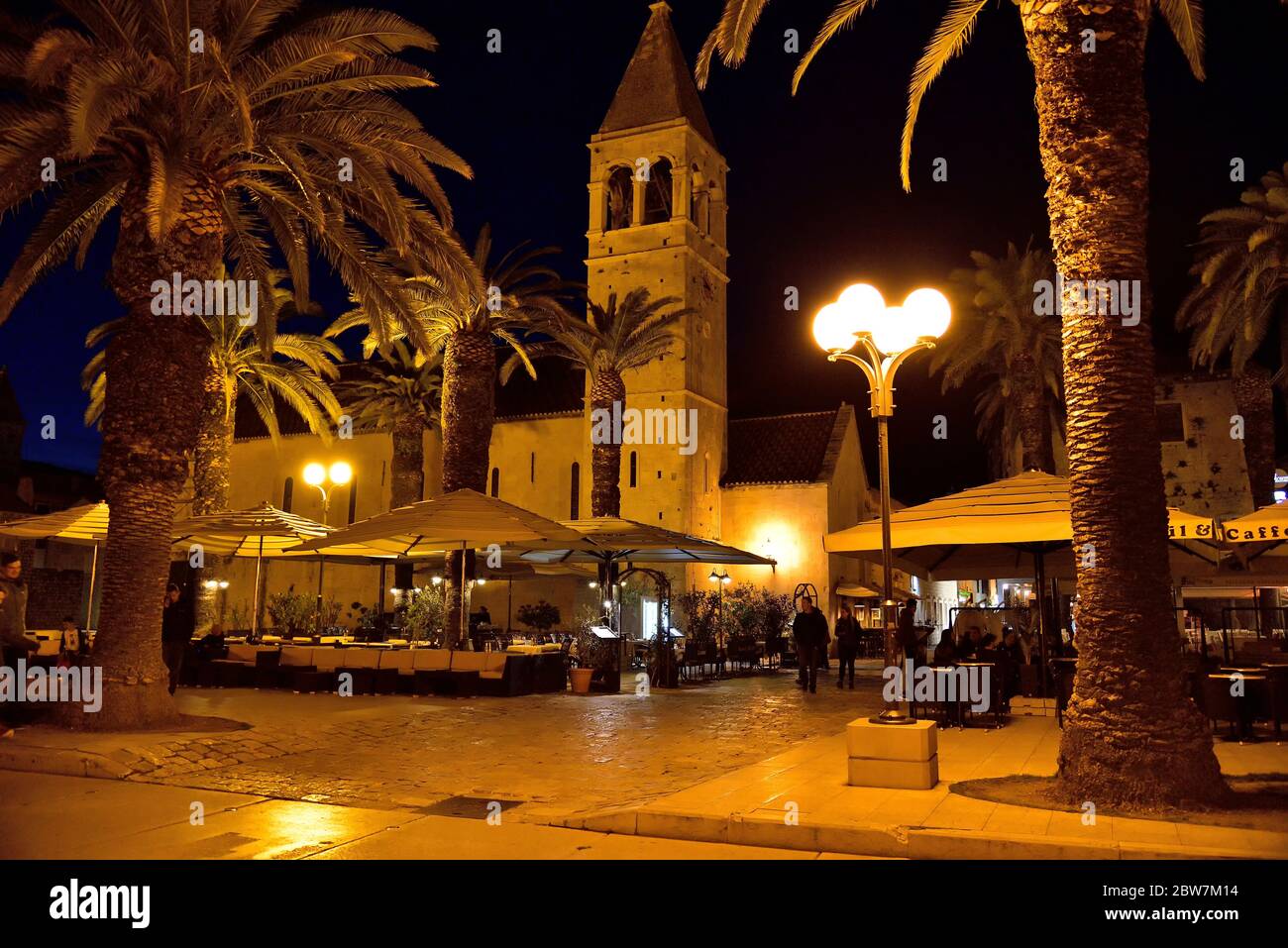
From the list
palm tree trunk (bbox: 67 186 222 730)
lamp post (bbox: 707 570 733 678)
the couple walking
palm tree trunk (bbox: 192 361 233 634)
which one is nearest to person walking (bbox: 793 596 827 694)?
the couple walking

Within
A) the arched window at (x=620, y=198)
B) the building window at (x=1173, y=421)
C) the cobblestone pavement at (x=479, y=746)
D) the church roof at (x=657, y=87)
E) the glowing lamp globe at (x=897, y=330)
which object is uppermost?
the church roof at (x=657, y=87)

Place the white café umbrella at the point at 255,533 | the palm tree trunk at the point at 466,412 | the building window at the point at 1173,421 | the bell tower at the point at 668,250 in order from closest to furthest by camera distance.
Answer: the white café umbrella at the point at 255,533
the palm tree trunk at the point at 466,412
the building window at the point at 1173,421
the bell tower at the point at 668,250

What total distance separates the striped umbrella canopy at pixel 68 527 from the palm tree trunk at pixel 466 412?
810 cm

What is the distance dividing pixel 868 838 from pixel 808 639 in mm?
13875

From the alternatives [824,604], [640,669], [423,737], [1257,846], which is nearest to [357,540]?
[423,737]

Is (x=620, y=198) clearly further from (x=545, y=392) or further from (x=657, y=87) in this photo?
(x=545, y=392)

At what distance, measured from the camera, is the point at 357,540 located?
55.9 feet

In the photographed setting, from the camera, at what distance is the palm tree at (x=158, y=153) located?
11.5 m

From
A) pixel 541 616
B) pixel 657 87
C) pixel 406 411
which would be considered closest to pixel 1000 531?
pixel 541 616

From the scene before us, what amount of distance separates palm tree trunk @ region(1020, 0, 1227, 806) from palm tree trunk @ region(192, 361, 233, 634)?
75.2 ft

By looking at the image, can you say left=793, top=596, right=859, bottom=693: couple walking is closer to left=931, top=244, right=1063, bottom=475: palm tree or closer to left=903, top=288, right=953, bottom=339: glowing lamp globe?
left=903, top=288, right=953, bottom=339: glowing lamp globe

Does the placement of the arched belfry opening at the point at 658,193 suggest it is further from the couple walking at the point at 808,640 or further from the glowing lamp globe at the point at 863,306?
the glowing lamp globe at the point at 863,306

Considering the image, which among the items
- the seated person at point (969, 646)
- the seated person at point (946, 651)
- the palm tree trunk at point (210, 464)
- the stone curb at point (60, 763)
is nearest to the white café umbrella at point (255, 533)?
the palm tree trunk at point (210, 464)
